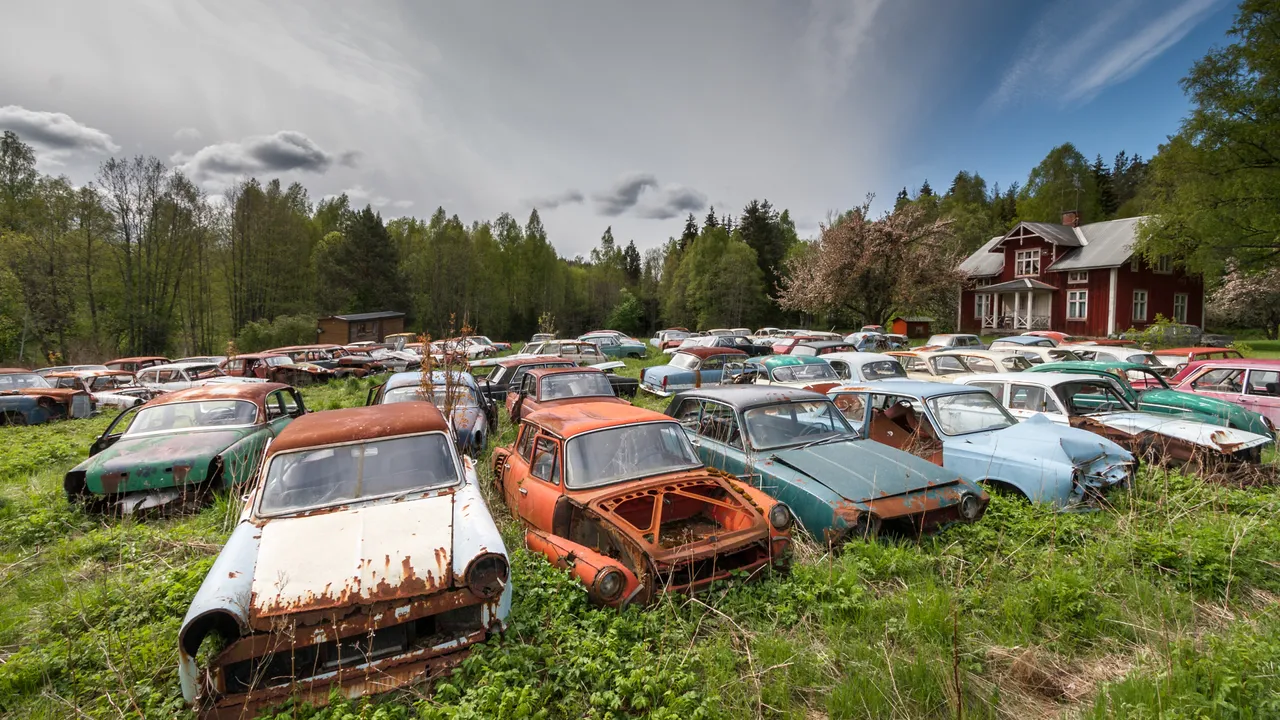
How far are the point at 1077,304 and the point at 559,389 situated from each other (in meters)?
36.8

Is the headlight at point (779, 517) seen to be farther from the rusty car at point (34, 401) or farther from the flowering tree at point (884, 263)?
the flowering tree at point (884, 263)

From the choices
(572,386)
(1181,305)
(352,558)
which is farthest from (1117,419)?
(1181,305)

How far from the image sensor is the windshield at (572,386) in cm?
1006

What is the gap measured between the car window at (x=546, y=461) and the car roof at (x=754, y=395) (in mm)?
2171

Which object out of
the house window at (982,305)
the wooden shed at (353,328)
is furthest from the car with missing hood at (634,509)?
the house window at (982,305)

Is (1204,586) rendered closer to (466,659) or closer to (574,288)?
(466,659)

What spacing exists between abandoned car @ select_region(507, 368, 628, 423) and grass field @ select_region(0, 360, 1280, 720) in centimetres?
468

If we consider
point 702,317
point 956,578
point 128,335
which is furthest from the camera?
point 702,317

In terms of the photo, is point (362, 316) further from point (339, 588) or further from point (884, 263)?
point (339, 588)

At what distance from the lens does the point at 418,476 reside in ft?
15.5

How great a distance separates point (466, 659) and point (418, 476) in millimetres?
1764

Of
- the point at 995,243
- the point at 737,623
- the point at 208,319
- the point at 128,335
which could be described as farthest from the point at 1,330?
the point at 995,243

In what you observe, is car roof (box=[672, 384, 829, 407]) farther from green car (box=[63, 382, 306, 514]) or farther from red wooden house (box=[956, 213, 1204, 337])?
red wooden house (box=[956, 213, 1204, 337])

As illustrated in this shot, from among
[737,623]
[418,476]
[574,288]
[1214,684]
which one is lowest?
[737,623]
